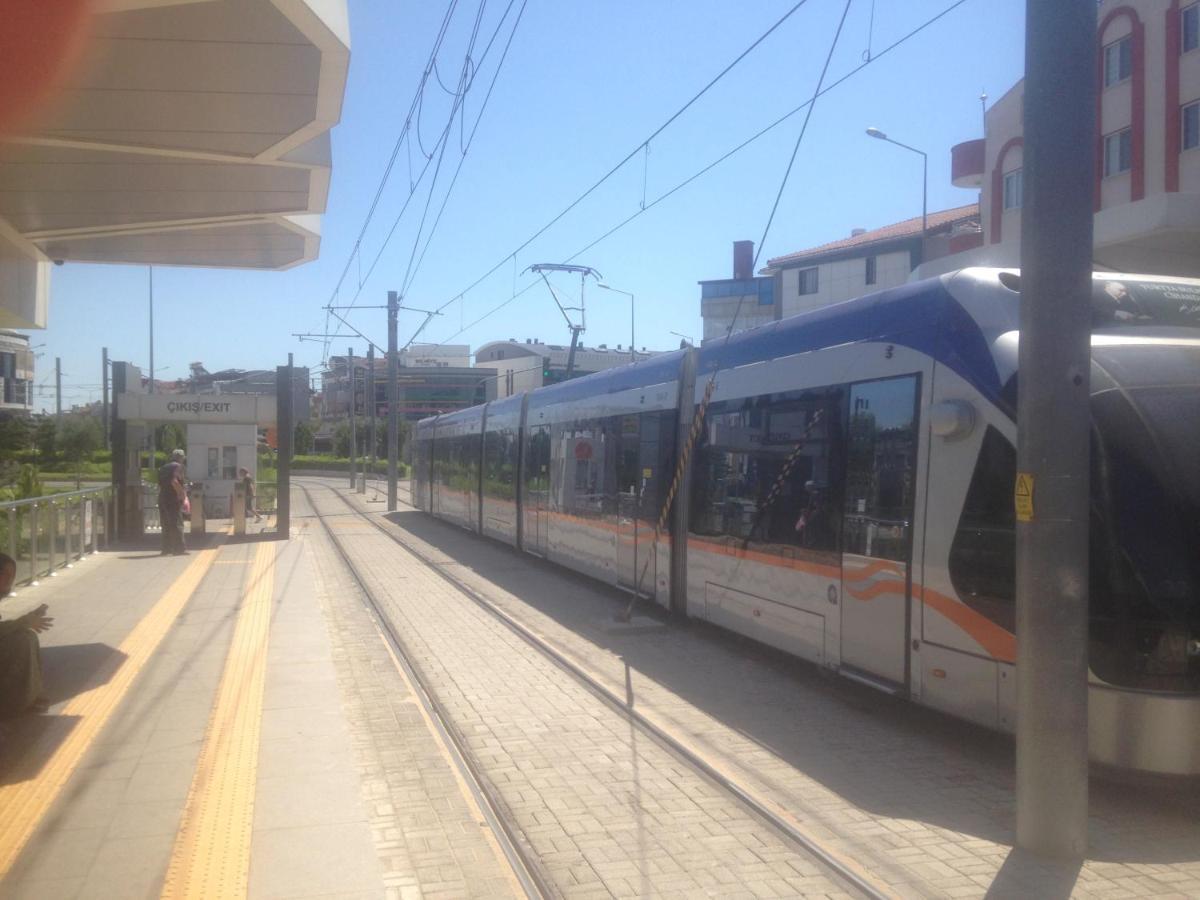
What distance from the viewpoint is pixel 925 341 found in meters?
7.48

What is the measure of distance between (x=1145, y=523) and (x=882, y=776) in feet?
6.97

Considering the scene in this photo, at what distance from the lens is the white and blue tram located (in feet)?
19.6

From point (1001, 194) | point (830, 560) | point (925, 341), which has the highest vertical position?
point (1001, 194)

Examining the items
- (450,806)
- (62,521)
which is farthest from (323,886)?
(62,521)

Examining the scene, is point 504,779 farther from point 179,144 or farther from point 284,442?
point 284,442

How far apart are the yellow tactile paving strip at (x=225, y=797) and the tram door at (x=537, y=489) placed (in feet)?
25.0

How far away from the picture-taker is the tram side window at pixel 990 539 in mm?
6543

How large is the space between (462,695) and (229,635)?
3.74 metres

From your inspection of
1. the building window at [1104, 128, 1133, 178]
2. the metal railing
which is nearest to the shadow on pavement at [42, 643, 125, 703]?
the metal railing

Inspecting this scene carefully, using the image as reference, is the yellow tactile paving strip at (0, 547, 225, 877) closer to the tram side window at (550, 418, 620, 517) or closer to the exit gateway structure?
the tram side window at (550, 418, 620, 517)

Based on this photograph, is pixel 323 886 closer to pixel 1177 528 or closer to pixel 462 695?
pixel 462 695

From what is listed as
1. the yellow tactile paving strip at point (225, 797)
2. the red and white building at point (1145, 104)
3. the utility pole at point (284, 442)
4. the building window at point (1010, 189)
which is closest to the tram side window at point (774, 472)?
the yellow tactile paving strip at point (225, 797)

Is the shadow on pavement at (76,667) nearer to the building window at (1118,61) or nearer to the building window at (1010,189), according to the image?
the building window at (1118,61)

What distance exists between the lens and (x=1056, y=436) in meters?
5.32
